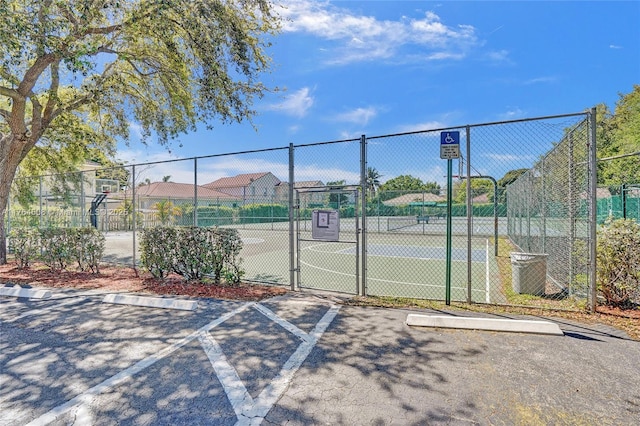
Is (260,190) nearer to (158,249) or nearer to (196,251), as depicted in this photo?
(196,251)

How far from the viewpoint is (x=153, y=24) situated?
7.04m

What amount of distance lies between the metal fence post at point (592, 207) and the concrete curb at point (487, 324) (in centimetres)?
109

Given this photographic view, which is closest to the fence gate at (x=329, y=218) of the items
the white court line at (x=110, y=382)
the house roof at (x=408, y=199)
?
the white court line at (x=110, y=382)

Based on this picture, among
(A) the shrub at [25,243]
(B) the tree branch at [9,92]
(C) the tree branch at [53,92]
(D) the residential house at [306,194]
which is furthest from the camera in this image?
(A) the shrub at [25,243]

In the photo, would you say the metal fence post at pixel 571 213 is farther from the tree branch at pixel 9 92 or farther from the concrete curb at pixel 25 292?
→ the tree branch at pixel 9 92

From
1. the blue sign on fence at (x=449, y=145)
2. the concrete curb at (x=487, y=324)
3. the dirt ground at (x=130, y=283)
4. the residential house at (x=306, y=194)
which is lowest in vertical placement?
the dirt ground at (x=130, y=283)

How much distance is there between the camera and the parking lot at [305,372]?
2.60m

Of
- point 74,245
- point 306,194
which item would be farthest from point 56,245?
point 306,194

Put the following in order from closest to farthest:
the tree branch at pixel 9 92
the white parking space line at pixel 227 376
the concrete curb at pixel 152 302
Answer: the white parking space line at pixel 227 376
the concrete curb at pixel 152 302
the tree branch at pixel 9 92

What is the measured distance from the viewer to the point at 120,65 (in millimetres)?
9883

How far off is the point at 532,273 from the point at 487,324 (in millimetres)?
2622

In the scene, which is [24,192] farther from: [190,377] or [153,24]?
[190,377]

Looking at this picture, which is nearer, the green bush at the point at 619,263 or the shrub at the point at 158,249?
the green bush at the point at 619,263

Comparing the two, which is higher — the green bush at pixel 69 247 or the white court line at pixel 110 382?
the green bush at pixel 69 247
